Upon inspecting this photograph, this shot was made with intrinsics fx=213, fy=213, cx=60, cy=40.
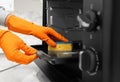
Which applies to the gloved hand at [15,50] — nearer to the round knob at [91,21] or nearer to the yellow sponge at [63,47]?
the yellow sponge at [63,47]

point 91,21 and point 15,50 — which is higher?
point 91,21

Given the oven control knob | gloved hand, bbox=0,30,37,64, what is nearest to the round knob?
the oven control knob

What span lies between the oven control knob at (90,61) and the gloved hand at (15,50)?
0.29 meters

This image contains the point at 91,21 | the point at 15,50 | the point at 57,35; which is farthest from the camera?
the point at 57,35

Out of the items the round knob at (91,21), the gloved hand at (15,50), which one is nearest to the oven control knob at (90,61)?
the round knob at (91,21)

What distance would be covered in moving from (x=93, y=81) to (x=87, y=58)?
6cm

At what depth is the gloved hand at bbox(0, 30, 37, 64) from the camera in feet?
2.46

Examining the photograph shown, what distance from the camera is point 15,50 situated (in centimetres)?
77

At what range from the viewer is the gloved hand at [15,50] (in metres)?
0.75

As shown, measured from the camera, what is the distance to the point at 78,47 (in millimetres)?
862

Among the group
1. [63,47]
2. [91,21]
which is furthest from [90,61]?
[63,47]

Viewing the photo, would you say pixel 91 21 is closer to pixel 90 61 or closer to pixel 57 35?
pixel 90 61

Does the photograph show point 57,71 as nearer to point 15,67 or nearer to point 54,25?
point 54,25

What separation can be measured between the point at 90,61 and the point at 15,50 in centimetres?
39
